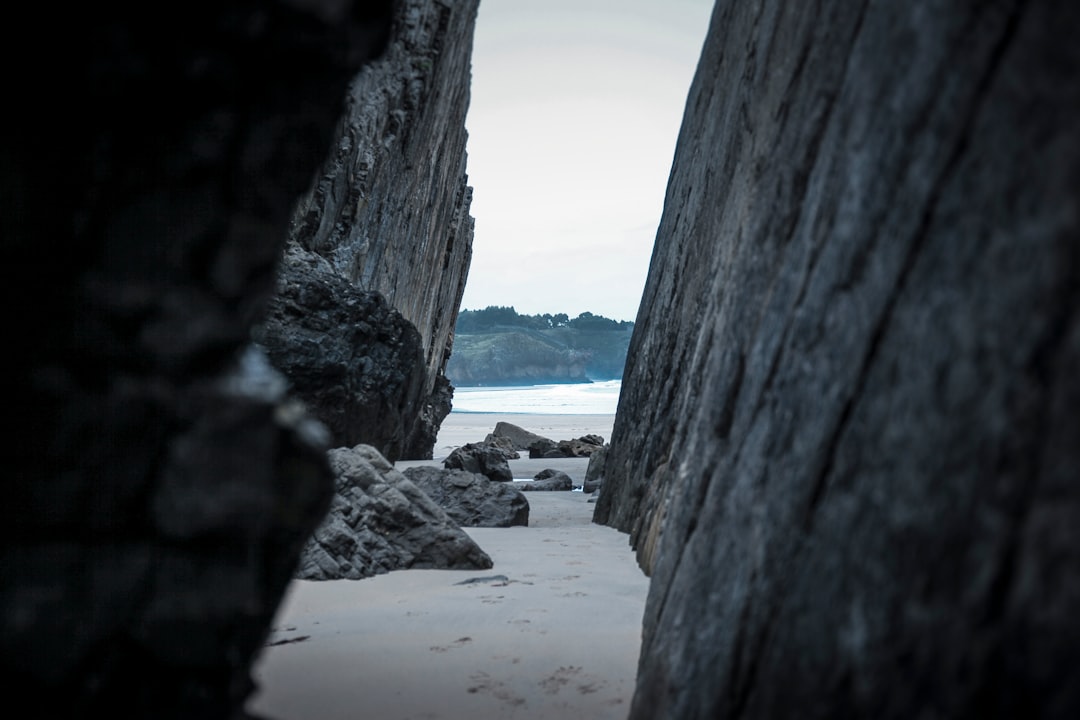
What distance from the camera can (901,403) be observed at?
105 centimetres

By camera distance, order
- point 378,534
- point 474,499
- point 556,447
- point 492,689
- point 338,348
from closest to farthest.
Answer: point 492,689, point 378,534, point 474,499, point 338,348, point 556,447

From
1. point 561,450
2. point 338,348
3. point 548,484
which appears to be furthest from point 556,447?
point 338,348

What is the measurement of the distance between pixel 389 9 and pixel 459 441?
17.1m

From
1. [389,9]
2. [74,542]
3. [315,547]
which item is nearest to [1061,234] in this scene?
[389,9]

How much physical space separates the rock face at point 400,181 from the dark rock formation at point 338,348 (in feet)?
0.10

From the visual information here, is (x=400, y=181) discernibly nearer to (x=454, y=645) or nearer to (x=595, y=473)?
(x=595, y=473)

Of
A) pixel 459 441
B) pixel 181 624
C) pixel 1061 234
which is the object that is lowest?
pixel 459 441

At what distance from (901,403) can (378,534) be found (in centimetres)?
319

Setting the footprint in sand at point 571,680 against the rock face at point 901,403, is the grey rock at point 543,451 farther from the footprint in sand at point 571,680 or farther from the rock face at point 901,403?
the rock face at point 901,403

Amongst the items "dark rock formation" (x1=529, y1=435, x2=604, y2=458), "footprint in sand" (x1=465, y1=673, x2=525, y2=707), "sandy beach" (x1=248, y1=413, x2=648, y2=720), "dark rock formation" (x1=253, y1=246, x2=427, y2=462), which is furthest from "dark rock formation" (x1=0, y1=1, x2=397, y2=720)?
"dark rock formation" (x1=529, y1=435, x2=604, y2=458)

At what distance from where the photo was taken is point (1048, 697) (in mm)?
778

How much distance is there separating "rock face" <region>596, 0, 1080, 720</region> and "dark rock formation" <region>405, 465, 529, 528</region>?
387 cm

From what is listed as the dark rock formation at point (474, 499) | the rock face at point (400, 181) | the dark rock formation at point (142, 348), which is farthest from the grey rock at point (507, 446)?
the dark rock formation at point (142, 348)

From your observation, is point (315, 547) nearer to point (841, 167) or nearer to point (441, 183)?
point (841, 167)
